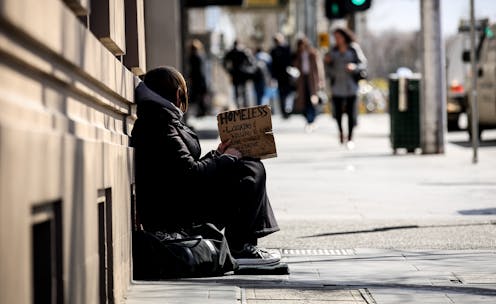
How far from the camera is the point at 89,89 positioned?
5230 millimetres

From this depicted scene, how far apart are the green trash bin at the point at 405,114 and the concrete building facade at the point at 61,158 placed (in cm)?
1287

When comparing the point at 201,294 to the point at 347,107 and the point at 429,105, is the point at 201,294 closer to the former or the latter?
the point at 429,105

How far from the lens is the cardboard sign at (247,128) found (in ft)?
24.8

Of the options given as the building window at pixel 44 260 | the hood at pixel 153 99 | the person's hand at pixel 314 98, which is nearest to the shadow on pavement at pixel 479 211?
the hood at pixel 153 99

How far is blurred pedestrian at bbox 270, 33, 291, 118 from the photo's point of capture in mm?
33125

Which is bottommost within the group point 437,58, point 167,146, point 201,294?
point 201,294

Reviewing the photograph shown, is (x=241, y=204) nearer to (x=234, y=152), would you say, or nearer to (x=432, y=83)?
(x=234, y=152)

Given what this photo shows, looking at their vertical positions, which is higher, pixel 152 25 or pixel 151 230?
pixel 152 25

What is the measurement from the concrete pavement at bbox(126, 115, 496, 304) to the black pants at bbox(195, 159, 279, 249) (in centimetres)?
32

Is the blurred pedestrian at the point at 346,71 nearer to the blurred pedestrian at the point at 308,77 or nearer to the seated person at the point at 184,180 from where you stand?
the blurred pedestrian at the point at 308,77

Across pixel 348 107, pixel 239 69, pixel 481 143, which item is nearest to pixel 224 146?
pixel 348 107

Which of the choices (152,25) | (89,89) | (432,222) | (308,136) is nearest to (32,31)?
(89,89)

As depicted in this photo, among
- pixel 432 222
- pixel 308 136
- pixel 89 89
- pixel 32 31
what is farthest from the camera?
pixel 308 136

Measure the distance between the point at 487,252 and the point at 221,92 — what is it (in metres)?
70.1
